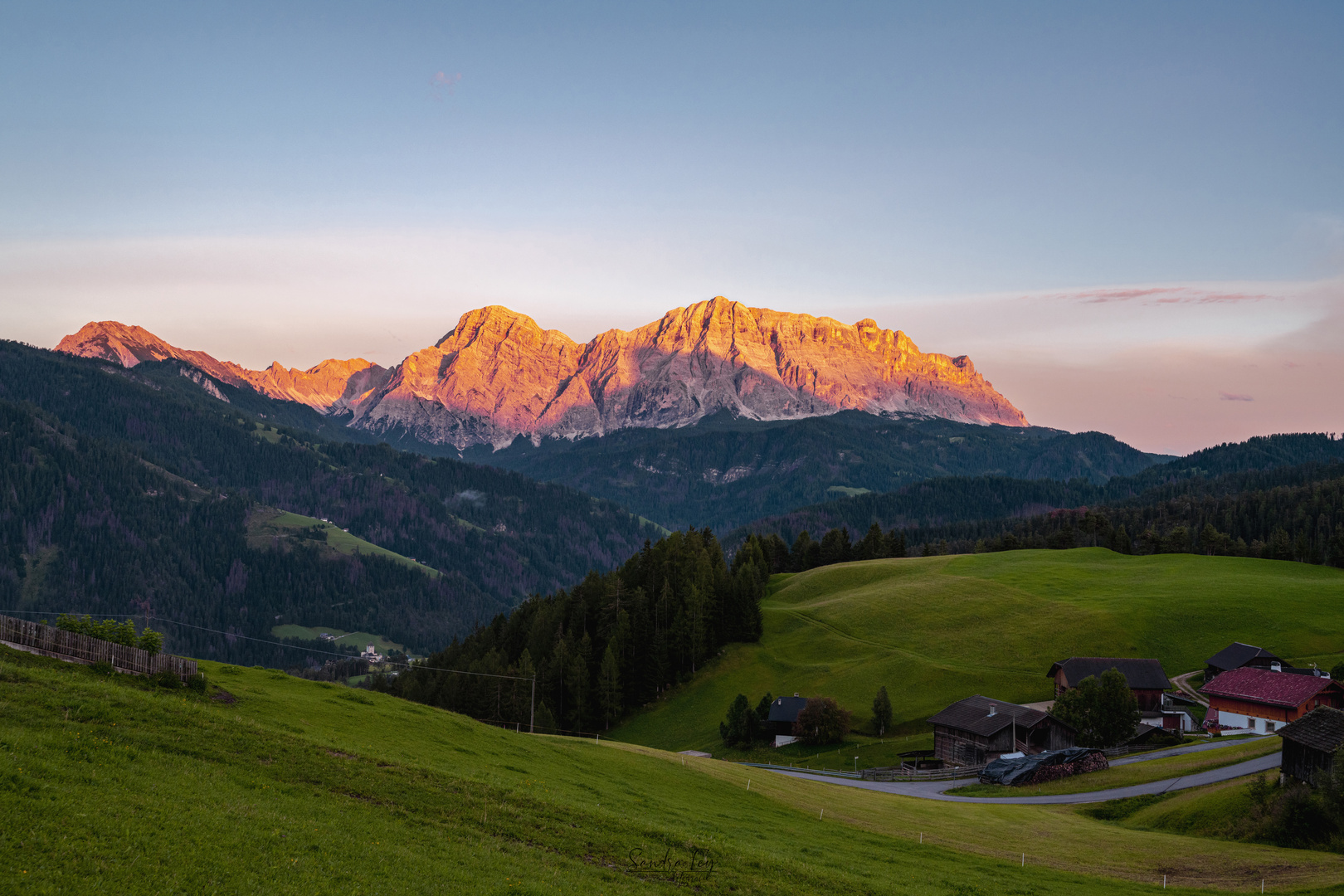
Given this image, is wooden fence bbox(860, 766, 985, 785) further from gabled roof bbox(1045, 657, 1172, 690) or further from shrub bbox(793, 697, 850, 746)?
gabled roof bbox(1045, 657, 1172, 690)

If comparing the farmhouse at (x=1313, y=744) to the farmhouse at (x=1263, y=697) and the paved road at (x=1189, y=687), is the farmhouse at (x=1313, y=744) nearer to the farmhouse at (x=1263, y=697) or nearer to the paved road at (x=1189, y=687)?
the farmhouse at (x=1263, y=697)

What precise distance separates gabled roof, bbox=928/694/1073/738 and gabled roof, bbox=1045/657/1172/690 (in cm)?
1336

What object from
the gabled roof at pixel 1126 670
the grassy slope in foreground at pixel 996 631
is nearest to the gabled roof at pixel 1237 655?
the grassy slope in foreground at pixel 996 631

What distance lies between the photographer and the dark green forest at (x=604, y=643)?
11581 cm

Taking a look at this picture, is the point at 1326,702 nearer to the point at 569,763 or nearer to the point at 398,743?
the point at 569,763

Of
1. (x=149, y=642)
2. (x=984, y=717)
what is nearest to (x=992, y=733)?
(x=984, y=717)

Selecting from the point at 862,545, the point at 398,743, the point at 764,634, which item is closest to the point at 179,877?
the point at 398,743

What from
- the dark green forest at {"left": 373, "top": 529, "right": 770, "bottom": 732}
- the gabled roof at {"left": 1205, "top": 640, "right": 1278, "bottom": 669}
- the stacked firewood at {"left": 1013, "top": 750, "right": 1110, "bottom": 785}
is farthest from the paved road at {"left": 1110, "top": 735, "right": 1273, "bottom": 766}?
the dark green forest at {"left": 373, "top": 529, "right": 770, "bottom": 732}

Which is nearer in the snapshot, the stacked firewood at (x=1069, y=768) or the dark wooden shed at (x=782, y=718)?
the stacked firewood at (x=1069, y=768)

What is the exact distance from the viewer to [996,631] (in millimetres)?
121250

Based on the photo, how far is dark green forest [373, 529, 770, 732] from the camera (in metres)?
116

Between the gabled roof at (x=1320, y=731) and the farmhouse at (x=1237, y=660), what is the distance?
50982 millimetres

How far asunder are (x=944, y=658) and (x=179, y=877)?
110 m

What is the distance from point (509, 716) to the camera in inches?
4245
